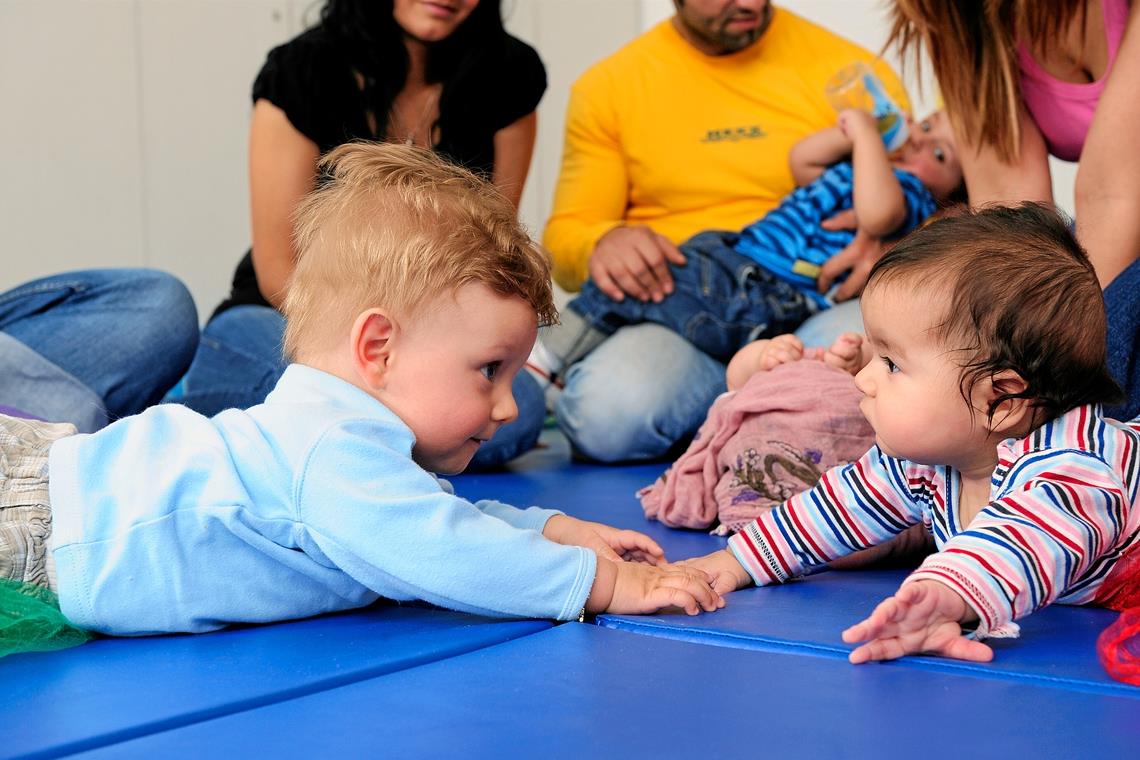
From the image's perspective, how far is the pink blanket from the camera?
1.36 meters

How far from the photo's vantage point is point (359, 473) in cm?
94

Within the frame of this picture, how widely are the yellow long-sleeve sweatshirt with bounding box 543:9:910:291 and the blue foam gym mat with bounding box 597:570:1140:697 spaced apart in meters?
1.31

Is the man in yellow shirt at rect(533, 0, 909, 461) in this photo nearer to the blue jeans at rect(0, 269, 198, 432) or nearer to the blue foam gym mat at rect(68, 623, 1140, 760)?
the blue jeans at rect(0, 269, 198, 432)

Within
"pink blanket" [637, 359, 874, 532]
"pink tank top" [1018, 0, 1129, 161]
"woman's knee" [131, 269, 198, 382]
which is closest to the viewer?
"pink blanket" [637, 359, 874, 532]

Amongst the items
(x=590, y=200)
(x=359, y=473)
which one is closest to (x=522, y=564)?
(x=359, y=473)

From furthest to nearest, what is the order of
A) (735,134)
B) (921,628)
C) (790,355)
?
(735,134) < (790,355) < (921,628)

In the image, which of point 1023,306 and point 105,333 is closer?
point 1023,306

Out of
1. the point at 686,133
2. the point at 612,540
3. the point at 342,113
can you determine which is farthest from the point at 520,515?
the point at 686,133

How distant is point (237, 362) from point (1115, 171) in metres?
1.29

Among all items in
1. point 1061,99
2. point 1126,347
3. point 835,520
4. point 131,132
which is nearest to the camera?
point 835,520

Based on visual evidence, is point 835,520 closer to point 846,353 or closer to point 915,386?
point 915,386

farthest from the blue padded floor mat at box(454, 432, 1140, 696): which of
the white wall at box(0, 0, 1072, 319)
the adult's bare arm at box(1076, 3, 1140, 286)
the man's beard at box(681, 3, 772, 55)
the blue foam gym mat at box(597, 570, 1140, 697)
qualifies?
the white wall at box(0, 0, 1072, 319)

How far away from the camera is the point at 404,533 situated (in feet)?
3.05

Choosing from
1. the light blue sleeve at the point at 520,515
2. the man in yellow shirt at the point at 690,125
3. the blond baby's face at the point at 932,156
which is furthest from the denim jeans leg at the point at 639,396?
the light blue sleeve at the point at 520,515
